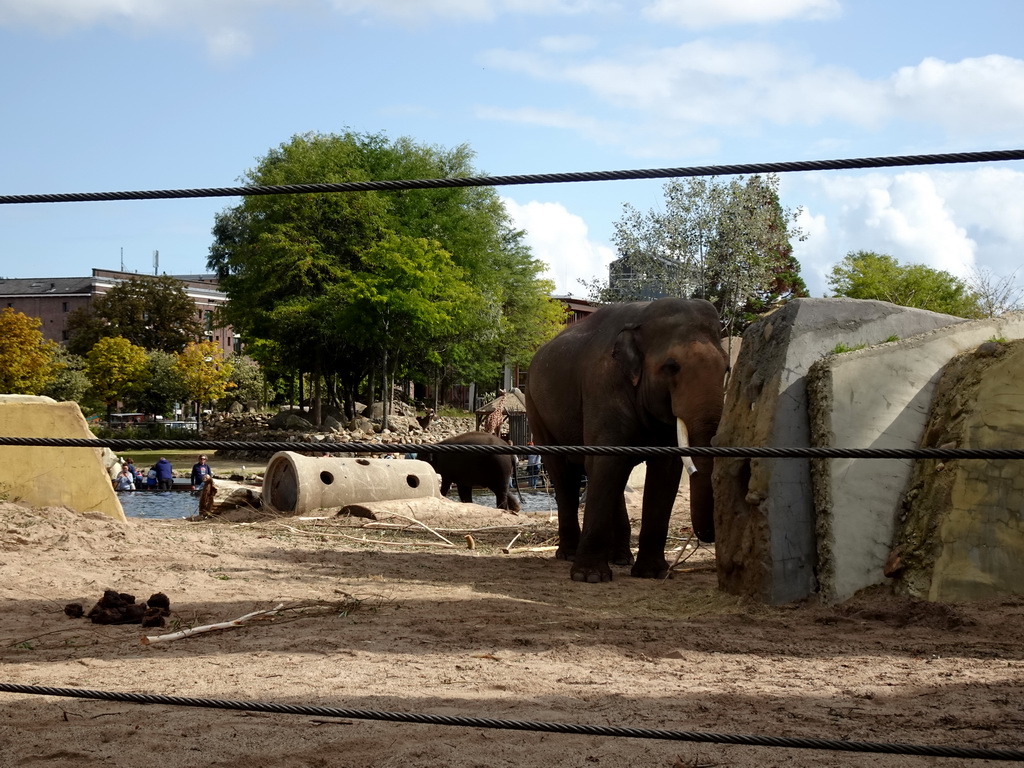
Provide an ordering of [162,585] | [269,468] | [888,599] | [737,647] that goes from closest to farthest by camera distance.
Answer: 1. [737,647]
2. [888,599]
3. [162,585]
4. [269,468]

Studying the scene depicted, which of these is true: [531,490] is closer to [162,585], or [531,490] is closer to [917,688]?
[162,585]

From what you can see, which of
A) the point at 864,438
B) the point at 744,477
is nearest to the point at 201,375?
the point at 744,477

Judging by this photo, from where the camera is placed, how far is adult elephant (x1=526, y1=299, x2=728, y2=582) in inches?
345

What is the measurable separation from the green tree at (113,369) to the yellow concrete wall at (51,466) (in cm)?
4806

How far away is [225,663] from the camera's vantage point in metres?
5.49

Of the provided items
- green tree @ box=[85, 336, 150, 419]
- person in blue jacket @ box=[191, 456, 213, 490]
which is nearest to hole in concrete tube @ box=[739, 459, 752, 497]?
person in blue jacket @ box=[191, 456, 213, 490]

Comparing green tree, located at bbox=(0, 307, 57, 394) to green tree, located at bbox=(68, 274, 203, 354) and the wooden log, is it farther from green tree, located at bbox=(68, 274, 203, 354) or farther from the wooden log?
the wooden log

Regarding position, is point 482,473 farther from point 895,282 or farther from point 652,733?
point 895,282

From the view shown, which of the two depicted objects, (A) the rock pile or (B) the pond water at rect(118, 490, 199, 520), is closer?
(B) the pond water at rect(118, 490, 199, 520)

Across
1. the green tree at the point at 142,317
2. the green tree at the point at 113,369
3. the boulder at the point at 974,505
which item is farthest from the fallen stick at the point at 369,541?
the green tree at the point at 142,317

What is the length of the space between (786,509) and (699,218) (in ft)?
134

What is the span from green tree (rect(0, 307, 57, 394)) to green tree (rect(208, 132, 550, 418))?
8487 millimetres

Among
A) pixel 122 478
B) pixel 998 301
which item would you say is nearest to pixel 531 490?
pixel 122 478

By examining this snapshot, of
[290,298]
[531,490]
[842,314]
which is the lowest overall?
[531,490]
